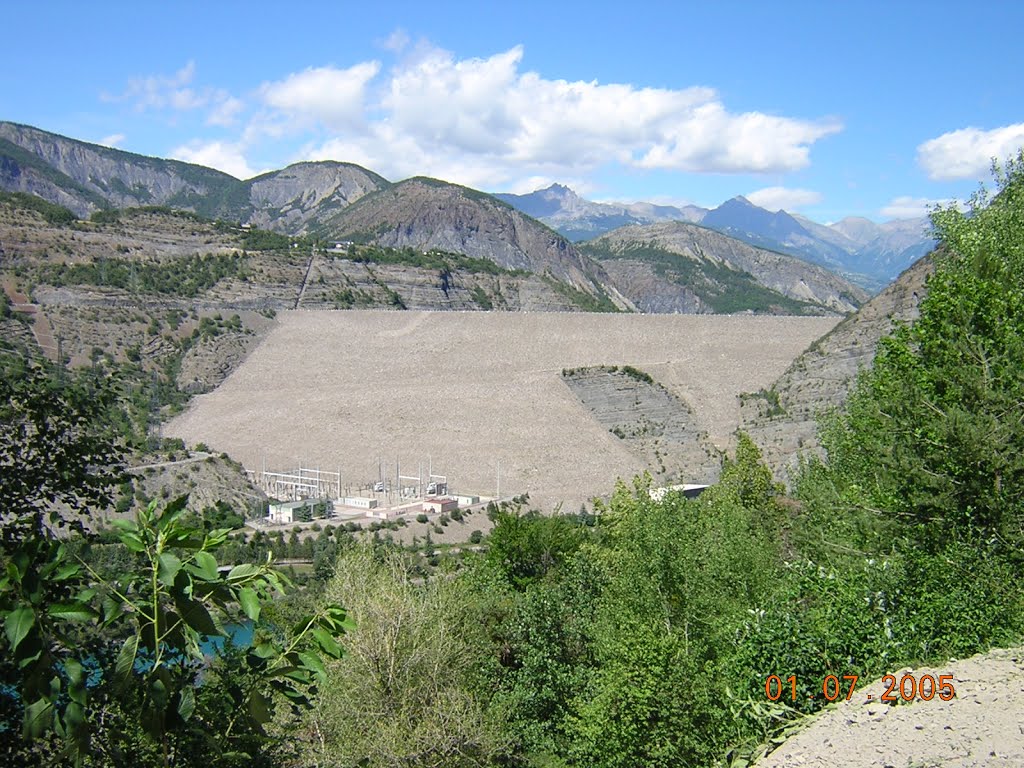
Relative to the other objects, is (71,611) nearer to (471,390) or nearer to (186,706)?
(186,706)

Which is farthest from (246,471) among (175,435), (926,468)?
(926,468)

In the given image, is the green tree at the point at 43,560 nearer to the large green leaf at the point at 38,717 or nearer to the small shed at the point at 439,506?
the large green leaf at the point at 38,717

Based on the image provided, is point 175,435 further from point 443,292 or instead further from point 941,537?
point 941,537

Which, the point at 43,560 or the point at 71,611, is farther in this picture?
the point at 43,560

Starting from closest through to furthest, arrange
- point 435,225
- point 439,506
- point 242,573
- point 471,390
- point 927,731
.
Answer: point 242,573
point 927,731
point 439,506
point 471,390
point 435,225

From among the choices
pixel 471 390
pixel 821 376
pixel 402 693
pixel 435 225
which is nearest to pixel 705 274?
pixel 435 225

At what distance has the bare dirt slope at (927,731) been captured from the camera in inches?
176

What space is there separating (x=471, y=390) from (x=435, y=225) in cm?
7134

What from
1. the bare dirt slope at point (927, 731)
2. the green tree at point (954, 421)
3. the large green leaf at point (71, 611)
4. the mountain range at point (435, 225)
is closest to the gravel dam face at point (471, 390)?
the green tree at point (954, 421)

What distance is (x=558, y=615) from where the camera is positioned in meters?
13.0

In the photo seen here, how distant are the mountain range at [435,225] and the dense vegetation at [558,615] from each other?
71.6 meters

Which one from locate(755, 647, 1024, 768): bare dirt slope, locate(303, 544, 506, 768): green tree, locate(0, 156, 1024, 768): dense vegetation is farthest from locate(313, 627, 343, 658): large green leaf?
locate(303, 544, 506, 768): green tree

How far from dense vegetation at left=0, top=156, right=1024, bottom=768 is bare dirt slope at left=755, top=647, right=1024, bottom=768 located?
2.04 feet

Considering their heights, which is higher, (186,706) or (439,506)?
(186,706)
